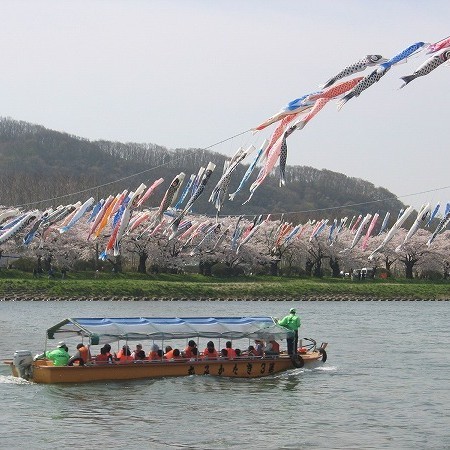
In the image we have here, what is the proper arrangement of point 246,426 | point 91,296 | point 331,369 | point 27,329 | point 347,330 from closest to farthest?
point 246,426, point 331,369, point 27,329, point 347,330, point 91,296

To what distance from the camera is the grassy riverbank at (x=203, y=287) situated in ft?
274

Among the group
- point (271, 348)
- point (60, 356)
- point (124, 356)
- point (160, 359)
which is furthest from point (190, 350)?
point (60, 356)

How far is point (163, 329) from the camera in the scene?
33188 millimetres

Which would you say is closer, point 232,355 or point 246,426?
point 246,426

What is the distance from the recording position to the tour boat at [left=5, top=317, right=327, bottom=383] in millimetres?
30781

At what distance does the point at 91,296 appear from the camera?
83.8 metres

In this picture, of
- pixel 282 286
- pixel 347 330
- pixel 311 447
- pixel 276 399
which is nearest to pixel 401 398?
pixel 276 399

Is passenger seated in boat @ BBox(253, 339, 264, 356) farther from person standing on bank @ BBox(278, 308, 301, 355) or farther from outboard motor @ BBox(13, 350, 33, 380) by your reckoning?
outboard motor @ BBox(13, 350, 33, 380)

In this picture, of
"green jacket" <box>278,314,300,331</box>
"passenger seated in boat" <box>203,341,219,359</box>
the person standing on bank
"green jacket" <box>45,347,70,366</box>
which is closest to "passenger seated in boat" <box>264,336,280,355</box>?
the person standing on bank

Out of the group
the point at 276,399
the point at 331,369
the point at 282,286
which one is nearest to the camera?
the point at 276,399

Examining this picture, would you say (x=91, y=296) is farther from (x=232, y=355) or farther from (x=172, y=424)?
(x=172, y=424)

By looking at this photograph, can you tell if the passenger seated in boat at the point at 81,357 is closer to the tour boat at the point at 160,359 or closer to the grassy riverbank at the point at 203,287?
the tour boat at the point at 160,359

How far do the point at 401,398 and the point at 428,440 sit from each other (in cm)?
628

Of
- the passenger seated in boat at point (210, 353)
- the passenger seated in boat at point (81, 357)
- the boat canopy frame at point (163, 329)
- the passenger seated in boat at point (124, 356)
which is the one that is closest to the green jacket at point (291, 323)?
the boat canopy frame at point (163, 329)
